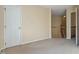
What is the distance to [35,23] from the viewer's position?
23.2ft

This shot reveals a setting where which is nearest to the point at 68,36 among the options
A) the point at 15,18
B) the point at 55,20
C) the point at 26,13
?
the point at 55,20

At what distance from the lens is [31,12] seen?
675 centimetres

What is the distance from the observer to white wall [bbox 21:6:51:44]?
6.28 m

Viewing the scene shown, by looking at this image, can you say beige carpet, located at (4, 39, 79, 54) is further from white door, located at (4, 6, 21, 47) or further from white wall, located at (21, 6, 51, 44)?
white wall, located at (21, 6, 51, 44)

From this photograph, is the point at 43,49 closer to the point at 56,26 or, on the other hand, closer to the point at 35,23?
the point at 35,23

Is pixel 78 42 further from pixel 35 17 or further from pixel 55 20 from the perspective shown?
pixel 55 20

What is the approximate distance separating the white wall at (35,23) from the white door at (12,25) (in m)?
0.37

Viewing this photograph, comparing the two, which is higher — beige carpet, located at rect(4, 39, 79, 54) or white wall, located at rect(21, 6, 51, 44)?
white wall, located at rect(21, 6, 51, 44)

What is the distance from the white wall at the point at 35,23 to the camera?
6280 millimetres

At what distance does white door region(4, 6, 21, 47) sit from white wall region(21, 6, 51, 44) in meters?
0.37

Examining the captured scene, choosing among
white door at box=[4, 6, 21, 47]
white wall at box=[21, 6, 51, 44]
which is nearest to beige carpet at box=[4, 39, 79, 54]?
white door at box=[4, 6, 21, 47]

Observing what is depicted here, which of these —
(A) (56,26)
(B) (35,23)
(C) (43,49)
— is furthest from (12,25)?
(A) (56,26)
